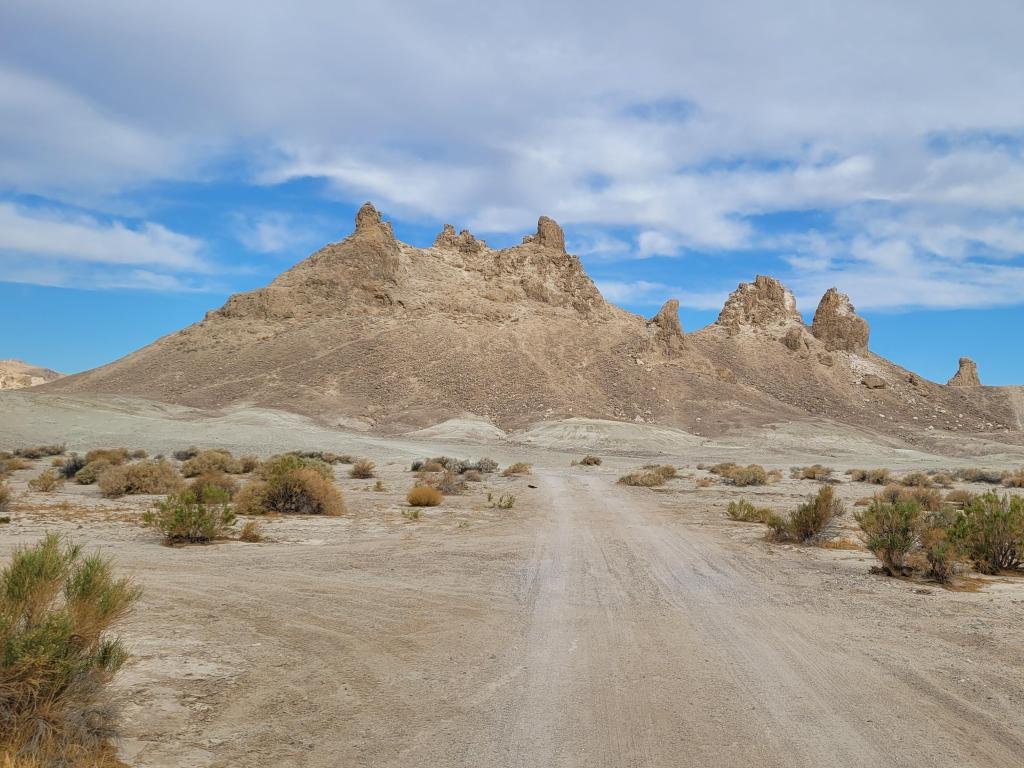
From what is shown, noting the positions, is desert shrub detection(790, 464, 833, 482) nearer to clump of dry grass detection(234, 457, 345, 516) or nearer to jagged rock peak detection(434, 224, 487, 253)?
clump of dry grass detection(234, 457, 345, 516)

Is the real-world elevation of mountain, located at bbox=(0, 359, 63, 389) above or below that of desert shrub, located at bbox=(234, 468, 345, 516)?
above

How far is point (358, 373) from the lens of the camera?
7875 centimetres

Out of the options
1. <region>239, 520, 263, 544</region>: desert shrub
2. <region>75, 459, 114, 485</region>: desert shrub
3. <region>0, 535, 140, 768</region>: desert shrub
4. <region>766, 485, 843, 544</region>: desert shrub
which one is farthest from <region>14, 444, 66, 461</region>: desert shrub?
<region>0, 535, 140, 768</region>: desert shrub

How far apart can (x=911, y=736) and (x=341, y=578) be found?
22.2ft

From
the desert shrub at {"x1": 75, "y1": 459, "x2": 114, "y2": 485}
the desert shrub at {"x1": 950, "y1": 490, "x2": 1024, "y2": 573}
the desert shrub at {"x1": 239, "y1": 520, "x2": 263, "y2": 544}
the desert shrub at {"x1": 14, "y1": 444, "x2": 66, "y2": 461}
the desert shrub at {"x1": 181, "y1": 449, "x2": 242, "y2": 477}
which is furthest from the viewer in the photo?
the desert shrub at {"x1": 14, "y1": 444, "x2": 66, "y2": 461}

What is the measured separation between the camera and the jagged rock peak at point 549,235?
10469 centimetres

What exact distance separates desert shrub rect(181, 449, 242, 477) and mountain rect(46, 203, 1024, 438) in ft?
134

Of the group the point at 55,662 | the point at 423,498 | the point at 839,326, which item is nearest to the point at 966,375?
the point at 839,326

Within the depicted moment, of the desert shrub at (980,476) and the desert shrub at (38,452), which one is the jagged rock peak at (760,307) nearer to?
the desert shrub at (980,476)

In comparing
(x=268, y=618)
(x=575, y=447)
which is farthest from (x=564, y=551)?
(x=575, y=447)

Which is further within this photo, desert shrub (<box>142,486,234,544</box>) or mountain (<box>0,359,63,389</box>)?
mountain (<box>0,359,63,389</box>)

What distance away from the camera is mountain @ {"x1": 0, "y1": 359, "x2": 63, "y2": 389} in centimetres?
11262

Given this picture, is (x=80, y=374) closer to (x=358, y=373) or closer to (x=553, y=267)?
(x=358, y=373)

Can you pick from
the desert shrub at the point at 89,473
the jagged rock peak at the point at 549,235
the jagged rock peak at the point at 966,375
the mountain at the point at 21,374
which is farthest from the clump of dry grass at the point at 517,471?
the mountain at the point at 21,374
